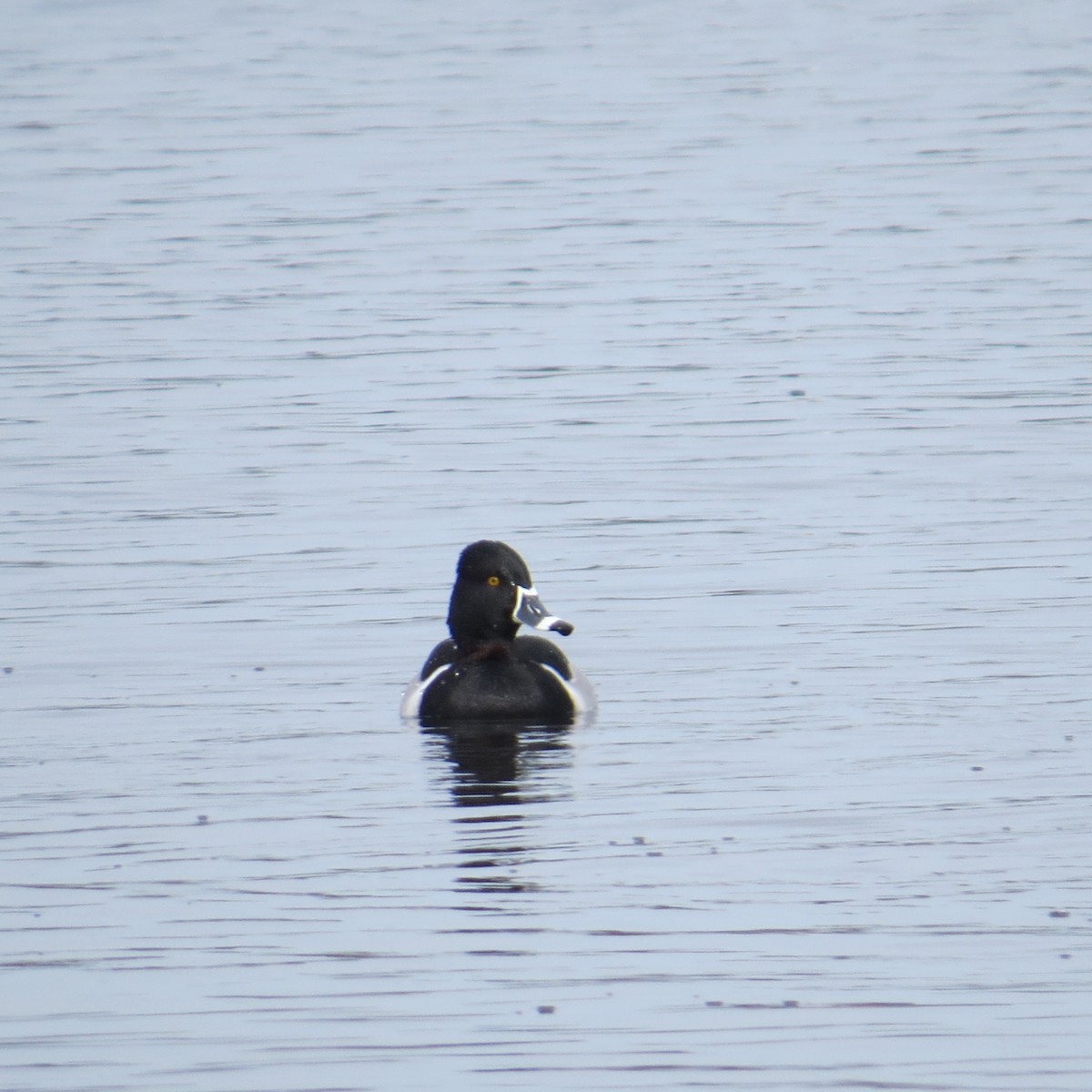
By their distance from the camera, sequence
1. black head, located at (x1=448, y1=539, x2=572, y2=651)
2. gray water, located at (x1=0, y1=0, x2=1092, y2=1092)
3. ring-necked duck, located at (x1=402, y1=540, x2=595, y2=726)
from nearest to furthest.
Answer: gray water, located at (x1=0, y1=0, x2=1092, y2=1092), ring-necked duck, located at (x1=402, y1=540, x2=595, y2=726), black head, located at (x1=448, y1=539, x2=572, y2=651)

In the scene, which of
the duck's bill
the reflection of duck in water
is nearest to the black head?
the duck's bill

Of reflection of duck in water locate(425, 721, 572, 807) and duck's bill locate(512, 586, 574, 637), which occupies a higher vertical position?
duck's bill locate(512, 586, 574, 637)

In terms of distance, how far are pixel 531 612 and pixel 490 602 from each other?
0.70ft

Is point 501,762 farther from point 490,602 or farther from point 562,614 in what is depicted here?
point 562,614

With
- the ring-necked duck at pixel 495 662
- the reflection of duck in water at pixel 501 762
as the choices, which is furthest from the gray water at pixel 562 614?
the ring-necked duck at pixel 495 662

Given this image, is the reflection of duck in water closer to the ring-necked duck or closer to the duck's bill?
the ring-necked duck

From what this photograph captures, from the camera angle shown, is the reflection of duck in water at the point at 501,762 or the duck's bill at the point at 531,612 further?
the duck's bill at the point at 531,612

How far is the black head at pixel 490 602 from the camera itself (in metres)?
12.4

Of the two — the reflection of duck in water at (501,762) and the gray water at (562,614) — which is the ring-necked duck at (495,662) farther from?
the gray water at (562,614)

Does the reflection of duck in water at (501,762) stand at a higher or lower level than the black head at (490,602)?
lower

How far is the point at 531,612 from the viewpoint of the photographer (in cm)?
1237

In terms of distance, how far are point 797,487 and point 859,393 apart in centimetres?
394

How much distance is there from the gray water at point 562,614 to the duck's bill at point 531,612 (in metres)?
0.48

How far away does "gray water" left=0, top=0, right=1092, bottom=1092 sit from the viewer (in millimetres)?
7812
